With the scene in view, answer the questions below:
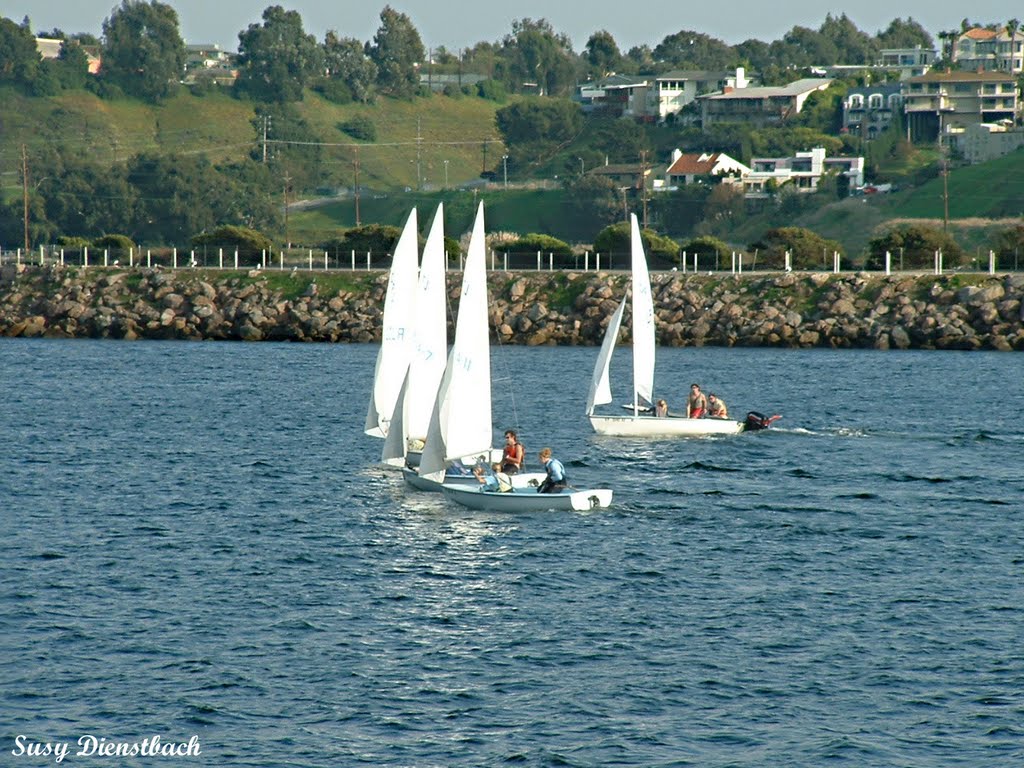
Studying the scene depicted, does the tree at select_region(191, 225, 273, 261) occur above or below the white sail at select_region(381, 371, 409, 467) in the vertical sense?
above

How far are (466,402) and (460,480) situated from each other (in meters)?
2.40

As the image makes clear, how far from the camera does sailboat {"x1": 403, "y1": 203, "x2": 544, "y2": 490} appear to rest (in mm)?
46938

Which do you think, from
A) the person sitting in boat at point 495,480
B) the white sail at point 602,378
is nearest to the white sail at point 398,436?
the person sitting in boat at point 495,480

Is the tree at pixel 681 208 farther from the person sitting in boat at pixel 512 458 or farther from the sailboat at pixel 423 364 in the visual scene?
the person sitting in boat at pixel 512 458

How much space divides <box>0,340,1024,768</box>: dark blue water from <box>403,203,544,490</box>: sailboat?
1.40 metres

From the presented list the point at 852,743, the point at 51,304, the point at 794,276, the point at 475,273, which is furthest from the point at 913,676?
the point at 51,304

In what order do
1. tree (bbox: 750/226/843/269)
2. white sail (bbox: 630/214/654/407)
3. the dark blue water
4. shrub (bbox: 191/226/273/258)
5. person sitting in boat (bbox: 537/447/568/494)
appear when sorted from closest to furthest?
the dark blue water
person sitting in boat (bbox: 537/447/568/494)
white sail (bbox: 630/214/654/407)
tree (bbox: 750/226/843/269)
shrub (bbox: 191/226/273/258)

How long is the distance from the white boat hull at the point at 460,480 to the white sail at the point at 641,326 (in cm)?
1564

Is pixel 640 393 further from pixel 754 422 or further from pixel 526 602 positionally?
pixel 526 602

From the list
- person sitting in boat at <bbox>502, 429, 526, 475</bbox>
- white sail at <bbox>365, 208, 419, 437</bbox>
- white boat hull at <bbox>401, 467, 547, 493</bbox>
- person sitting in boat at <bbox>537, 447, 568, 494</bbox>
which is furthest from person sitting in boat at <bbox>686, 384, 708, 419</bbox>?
person sitting in boat at <bbox>537, 447, 568, 494</bbox>

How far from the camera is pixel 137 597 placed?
36.4m

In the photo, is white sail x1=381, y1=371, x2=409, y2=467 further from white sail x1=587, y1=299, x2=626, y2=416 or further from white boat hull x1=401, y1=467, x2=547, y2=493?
white sail x1=587, y1=299, x2=626, y2=416

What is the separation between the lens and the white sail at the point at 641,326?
207ft

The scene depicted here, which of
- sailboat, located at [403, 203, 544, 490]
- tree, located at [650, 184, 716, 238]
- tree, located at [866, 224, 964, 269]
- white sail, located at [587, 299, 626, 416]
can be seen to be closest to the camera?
sailboat, located at [403, 203, 544, 490]
